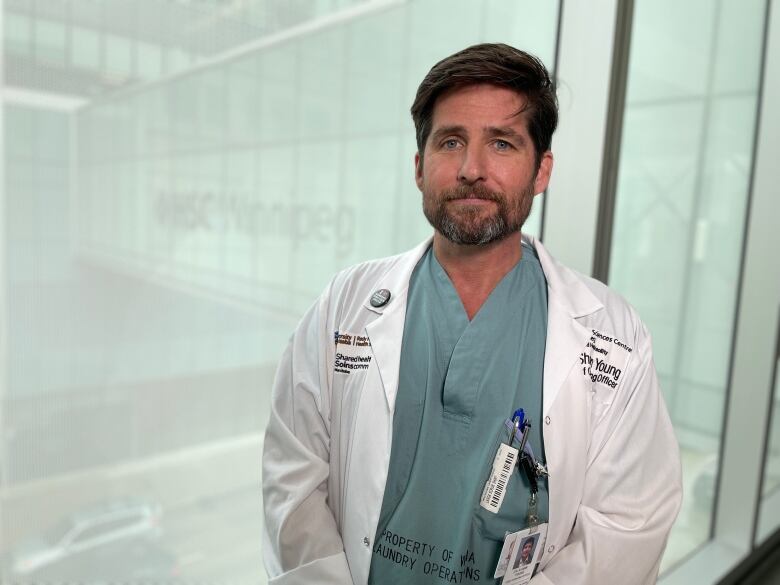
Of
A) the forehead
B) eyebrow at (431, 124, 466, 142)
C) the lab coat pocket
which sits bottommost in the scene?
the lab coat pocket

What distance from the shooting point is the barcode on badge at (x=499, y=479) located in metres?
1.21

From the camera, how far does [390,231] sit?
184 centimetres

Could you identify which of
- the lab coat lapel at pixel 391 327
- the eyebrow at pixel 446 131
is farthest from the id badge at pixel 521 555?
the eyebrow at pixel 446 131

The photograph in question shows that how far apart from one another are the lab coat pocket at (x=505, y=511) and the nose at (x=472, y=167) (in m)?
0.51

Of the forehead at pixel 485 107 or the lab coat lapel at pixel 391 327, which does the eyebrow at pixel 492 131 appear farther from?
the lab coat lapel at pixel 391 327

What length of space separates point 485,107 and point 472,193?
0.18 m

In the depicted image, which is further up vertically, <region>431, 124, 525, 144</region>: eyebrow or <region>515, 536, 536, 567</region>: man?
<region>431, 124, 525, 144</region>: eyebrow

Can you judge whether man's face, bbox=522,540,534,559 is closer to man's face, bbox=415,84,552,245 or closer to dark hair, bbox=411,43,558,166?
man's face, bbox=415,84,552,245

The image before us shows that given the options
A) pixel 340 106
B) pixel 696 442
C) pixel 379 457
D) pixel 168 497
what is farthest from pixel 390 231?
pixel 696 442

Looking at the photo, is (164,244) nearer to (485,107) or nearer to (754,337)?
(485,107)

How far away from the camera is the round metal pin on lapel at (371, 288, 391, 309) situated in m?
1.36

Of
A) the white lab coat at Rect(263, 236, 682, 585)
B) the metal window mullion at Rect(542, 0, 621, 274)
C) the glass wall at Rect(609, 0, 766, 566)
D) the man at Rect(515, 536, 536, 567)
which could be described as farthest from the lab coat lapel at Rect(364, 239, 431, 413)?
the glass wall at Rect(609, 0, 766, 566)

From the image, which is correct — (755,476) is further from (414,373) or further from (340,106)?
(340,106)

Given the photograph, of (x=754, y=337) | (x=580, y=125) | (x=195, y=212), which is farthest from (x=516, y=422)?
(x=754, y=337)
